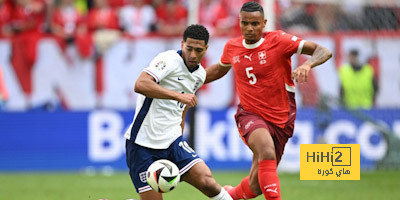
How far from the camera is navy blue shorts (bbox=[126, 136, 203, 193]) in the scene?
771cm

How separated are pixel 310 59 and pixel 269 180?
1360mm

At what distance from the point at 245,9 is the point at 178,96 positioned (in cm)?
164

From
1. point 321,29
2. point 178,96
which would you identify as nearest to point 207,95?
point 321,29

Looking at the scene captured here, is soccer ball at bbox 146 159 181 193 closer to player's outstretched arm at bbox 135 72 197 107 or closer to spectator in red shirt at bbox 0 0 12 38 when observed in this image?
player's outstretched arm at bbox 135 72 197 107

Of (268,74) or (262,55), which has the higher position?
(262,55)

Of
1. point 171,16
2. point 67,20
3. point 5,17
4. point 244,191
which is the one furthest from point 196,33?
point 5,17

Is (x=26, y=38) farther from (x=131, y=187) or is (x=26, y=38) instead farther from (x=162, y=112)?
(x=162, y=112)

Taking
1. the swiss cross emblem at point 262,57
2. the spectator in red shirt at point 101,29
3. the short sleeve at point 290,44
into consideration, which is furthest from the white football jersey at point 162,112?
the spectator in red shirt at point 101,29

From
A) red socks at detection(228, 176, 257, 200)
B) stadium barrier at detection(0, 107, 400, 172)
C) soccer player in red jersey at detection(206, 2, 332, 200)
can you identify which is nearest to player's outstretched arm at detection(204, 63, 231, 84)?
soccer player in red jersey at detection(206, 2, 332, 200)

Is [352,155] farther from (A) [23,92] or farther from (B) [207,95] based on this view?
(A) [23,92]

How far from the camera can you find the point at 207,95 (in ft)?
52.5

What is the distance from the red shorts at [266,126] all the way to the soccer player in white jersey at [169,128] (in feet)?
2.78

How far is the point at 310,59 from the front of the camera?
7996 mm

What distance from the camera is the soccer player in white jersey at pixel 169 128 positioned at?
7684 millimetres
